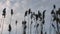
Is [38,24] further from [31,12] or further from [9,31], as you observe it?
[9,31]

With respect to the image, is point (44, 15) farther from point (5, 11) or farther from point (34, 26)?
point (5, 11)

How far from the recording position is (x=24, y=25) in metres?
66.9

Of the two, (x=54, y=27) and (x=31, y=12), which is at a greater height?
(x=31, y=12)

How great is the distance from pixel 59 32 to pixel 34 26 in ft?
32.3

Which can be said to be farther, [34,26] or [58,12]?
[34,26]

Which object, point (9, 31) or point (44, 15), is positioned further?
point (44, 15)

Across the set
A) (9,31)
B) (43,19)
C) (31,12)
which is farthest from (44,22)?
(9,31)

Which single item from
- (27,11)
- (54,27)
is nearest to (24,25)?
(27,11)

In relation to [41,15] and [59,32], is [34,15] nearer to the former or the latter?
[41,15]

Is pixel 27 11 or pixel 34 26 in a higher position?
pixel 27 11

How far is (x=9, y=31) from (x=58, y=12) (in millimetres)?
14929

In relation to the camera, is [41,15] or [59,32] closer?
[59,32]

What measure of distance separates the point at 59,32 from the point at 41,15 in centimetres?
822

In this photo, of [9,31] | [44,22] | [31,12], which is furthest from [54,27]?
[9,31]
